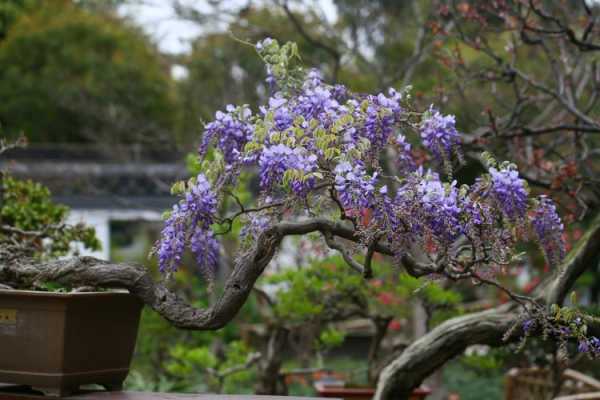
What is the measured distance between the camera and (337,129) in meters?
3.01

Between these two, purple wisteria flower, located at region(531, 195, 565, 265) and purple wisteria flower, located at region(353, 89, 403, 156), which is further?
purple wisteria flower, located at region(531, 195, 565, 265)

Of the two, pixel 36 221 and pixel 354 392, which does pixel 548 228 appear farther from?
pixel 36 221

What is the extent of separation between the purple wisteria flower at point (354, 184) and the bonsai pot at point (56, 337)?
880 millimetres

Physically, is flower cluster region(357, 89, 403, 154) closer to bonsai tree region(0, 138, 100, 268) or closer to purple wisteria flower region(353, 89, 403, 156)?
purple wisteria flower region(353, 89, 403, 156)

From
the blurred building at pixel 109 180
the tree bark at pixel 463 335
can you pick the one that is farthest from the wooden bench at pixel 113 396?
the blurred building at pixel 109 180

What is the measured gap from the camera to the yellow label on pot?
10.6ft

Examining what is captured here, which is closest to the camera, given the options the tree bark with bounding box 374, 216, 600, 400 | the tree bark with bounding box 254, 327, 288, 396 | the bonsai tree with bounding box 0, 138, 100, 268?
the tree bark with bounding box 374, 216, 600, 400

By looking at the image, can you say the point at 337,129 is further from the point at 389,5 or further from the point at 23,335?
the point at 389,5

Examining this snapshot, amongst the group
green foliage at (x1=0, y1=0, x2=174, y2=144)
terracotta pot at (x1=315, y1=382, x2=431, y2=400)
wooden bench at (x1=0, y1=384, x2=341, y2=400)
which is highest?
green foliage at (x1=0, y1=0, x2=174, y2=144)

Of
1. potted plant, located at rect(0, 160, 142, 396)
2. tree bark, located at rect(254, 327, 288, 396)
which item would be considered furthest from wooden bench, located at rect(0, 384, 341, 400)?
tree bark, located at rect(254, 327, 288, 396)

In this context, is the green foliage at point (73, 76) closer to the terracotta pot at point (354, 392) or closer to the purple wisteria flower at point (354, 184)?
the terracotta pot at point (354, 392)

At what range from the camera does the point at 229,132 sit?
3.31 m

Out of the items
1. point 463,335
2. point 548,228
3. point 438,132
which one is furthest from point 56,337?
point 463,335

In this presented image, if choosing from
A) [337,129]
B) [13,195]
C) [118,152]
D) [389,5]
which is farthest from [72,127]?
[337,129]
